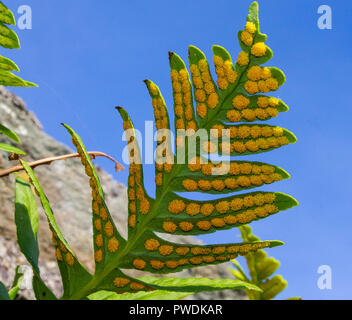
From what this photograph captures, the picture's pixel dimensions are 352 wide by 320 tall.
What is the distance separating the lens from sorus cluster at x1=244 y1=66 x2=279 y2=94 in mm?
834

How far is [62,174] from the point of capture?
736 centimetres

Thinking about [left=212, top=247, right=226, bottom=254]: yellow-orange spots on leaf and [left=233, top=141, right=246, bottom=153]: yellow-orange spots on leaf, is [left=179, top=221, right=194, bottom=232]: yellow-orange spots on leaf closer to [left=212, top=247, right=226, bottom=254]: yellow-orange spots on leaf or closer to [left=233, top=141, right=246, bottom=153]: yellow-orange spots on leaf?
[left=212, top=247, right=226, bottom=254]: yellow-orange spots on leaf

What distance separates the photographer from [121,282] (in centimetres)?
91

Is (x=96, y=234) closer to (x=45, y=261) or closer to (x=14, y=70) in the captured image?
(x=14, y=70)

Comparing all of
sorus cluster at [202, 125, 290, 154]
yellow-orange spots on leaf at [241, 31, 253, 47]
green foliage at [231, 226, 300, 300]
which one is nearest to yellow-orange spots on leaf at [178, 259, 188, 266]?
sorus cluster at [202, 125, 290, 154]

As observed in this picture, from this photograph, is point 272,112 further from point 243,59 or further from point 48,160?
point 48,160

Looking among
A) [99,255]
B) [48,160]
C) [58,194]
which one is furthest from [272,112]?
[58,194]

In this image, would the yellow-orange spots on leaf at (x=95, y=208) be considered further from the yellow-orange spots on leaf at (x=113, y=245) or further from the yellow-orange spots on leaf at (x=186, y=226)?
the yellow-orange spots on leaf at (x=186, y=226)

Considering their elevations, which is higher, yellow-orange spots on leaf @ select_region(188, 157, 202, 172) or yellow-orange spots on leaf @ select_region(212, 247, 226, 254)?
yellow-orange spots on leaf @ select_region(188, 157, 202, 172)

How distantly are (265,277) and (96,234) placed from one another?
78 centimetres

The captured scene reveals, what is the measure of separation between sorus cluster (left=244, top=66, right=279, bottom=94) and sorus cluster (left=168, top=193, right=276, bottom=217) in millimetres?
197

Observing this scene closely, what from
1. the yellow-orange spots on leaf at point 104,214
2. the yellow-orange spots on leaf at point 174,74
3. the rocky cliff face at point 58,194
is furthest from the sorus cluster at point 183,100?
the rocky cliff face at point 58,194

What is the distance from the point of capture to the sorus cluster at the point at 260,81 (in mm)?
834
